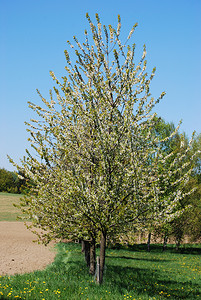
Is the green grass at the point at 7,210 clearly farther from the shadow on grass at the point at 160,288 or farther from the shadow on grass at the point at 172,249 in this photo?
the shadow on grass at the point at 160,288

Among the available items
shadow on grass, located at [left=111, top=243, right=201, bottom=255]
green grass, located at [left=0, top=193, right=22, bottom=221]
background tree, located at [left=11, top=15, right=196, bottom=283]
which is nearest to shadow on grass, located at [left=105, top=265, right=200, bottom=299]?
background tree, located at [left=11, top=15, right=196, bottom=283]

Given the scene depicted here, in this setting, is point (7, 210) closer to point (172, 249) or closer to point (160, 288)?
point (172, 249)

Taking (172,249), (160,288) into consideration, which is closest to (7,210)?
(172,249)

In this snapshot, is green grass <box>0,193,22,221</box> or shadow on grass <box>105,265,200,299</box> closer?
shadow on grass <box>105,265,200,299</box>

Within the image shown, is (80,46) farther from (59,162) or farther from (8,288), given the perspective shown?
(8,288)

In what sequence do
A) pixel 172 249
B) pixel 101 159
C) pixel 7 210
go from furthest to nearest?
pixel 7 210 < pixel 172 249 < pixel 101 159

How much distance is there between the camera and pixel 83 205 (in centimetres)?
731

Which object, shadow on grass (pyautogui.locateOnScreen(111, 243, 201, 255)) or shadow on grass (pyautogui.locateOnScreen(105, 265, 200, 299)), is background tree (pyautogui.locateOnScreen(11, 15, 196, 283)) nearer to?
shadow on grass (pyautogui.locateOnScreen(105, 265, 200, 299))

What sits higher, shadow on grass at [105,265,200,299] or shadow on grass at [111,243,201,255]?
shadow on grass at [105,265,200,299]

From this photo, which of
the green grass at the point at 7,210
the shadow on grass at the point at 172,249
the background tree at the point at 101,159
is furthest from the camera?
the green grass at the point at 7,210

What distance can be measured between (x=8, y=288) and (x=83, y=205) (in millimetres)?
Result: 3271

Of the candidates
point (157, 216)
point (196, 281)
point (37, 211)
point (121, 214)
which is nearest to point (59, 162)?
point (37, 211)

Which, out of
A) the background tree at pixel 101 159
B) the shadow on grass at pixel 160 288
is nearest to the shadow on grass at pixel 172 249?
the shadow on grass at pixel 160 288

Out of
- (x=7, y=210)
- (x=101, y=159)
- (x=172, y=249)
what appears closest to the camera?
(x=101, y=159)
